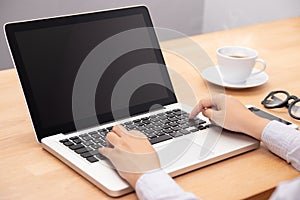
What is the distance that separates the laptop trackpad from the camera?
0.90 m

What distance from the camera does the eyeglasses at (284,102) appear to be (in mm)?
1175

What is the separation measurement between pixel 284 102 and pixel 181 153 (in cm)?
39

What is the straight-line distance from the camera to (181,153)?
3.07ft

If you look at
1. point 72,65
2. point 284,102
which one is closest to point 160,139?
point 72,65

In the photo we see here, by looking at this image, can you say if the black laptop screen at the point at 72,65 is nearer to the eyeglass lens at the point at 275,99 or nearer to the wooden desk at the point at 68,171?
the wooden desk at the point at 68,171

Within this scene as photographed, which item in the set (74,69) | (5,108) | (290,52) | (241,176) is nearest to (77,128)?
(74,69)

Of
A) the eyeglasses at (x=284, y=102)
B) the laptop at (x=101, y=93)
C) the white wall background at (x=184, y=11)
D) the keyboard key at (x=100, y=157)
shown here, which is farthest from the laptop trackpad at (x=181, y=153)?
the white wall background at (x=184, y=11)

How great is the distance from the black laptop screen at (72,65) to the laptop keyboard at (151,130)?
43 mm

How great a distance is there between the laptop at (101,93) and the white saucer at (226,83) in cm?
21

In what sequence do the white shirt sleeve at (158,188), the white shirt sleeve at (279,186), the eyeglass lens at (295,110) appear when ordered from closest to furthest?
the white shirt sleeve at (279,186) → the white shirt sleeve at (158,188) → the eyeglass lens at (295,110)

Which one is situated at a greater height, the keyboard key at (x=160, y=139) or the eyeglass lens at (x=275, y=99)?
the keyboard key at (x=160, y=139)

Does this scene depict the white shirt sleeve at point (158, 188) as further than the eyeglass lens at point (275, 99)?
No

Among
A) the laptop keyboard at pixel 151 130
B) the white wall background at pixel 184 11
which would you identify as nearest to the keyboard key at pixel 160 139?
the laptop keyboard at pixel 151 130

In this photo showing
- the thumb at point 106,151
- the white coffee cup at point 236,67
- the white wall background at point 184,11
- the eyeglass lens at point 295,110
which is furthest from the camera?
the white wall background at point 184,11
